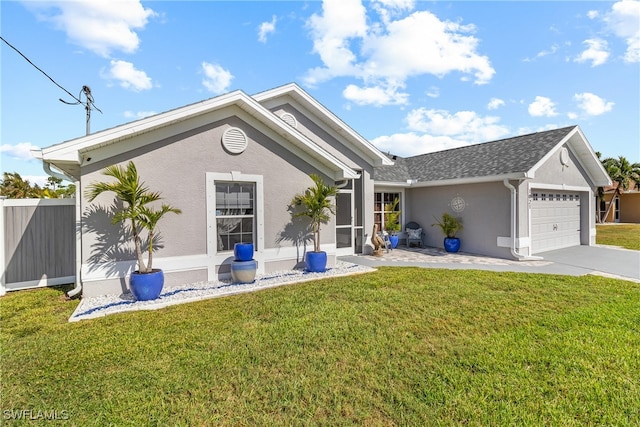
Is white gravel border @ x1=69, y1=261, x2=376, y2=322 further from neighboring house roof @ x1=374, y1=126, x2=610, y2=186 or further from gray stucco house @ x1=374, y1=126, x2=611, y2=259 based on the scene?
neighboring house roof @ x1=374, y1=126, x2=610, y2=186

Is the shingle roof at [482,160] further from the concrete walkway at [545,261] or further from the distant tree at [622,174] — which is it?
the distant tree at [622,174]

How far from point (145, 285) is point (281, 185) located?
430cm

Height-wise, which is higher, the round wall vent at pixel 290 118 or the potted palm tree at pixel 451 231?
the round wall vent at pixel 290 118

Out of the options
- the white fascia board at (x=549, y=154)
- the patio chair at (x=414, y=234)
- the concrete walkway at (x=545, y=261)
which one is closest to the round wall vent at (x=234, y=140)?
the concrete walkway at (x=545, y=261)

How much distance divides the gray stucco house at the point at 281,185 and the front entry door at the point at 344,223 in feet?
0.14

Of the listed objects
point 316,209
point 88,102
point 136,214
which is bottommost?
point 136,214

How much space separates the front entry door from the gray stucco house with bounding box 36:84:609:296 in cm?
4

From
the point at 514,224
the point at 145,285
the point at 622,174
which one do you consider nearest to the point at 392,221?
the point at 514,224

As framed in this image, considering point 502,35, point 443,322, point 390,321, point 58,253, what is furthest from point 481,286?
point 58,253

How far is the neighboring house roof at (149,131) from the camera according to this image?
5856mm

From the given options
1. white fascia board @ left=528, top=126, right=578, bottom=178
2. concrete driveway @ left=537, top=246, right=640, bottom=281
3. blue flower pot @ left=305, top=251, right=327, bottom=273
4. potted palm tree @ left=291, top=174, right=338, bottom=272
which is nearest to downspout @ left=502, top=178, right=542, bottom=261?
white fascia board @ left=528, top=126, right=578, bottom=178

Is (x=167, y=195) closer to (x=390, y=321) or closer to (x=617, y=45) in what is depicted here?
(x=390, y=321)

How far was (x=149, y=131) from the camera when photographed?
6.79 metres

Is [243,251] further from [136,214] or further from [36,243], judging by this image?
[36,243]
